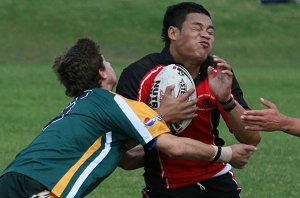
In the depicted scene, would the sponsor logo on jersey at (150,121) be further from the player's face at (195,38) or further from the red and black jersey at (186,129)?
the player's face at (195,38)

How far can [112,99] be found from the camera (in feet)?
18.5

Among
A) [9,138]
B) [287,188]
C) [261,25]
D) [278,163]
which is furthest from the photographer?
[261,25]

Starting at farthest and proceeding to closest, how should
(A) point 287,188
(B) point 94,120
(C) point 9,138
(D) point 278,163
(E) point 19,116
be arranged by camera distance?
1. (E) point 19,116
2. (C) point 9,138
3. (D) point 278,163
4. (A) point 287,188
5. (B) point 94,120

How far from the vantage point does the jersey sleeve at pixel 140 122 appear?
18.3ft

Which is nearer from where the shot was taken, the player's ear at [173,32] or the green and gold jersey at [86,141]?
the green and gold jersey at [86,141]

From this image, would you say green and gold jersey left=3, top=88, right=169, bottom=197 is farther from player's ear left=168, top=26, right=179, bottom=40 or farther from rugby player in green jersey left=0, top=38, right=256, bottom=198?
player's ear left=168, top=26, right=179, bottom=40

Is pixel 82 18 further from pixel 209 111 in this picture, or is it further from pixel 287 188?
pixel 209 111

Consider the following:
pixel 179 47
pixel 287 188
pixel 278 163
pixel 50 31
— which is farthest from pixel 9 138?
pixel 50 31

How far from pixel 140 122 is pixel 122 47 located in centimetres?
2946

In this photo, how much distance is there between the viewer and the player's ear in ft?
21.1

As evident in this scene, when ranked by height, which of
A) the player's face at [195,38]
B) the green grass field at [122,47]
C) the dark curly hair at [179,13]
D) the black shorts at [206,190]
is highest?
the dark curly hair at [179,13]

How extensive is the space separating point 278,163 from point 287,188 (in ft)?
6.14

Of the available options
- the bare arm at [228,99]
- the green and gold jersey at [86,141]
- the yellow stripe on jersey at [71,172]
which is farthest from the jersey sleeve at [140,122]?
the bare arm at [228,99]

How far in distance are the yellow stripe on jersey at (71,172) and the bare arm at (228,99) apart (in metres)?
0.97
